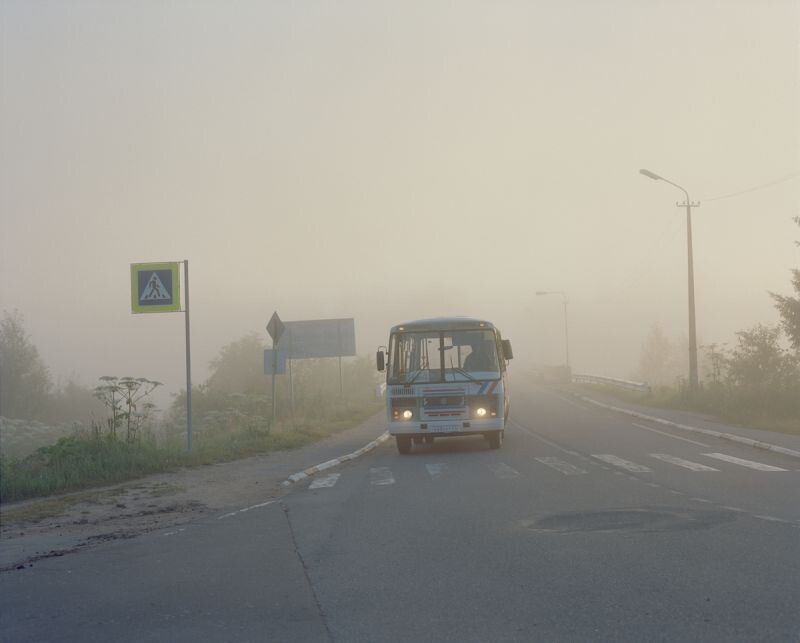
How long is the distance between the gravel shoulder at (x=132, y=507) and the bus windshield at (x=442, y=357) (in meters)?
3.02

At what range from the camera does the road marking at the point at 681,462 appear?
622 inches

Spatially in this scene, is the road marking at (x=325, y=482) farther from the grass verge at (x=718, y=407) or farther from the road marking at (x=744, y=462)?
the grass verge at (x=718, y=407)

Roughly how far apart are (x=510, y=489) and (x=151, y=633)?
7989mm

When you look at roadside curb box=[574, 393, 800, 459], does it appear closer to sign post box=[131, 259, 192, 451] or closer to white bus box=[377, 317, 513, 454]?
white bus box=[377, 317, 513, 454]

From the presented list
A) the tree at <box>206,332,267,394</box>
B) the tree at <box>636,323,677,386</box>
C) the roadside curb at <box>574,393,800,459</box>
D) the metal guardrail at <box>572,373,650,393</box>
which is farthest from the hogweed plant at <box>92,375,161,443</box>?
the tree at <box>636,323,677,386</box>

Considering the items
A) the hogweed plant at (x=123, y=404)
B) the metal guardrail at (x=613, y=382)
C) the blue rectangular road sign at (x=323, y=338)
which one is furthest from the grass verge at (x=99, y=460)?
the blue rectangular road sign at (x=323, y=338)

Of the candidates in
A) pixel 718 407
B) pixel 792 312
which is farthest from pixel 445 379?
pixel 792 312

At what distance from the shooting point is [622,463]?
16859mm

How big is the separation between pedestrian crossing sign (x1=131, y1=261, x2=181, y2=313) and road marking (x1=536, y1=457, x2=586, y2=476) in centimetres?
872

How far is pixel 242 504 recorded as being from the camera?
14055 mm

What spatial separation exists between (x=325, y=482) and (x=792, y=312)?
36.3 m

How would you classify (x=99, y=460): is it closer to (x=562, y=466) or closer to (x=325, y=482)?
(x=325, y=482)

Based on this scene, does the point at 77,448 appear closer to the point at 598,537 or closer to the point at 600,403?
the point at 598,537

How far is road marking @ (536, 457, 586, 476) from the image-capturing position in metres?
15.6
